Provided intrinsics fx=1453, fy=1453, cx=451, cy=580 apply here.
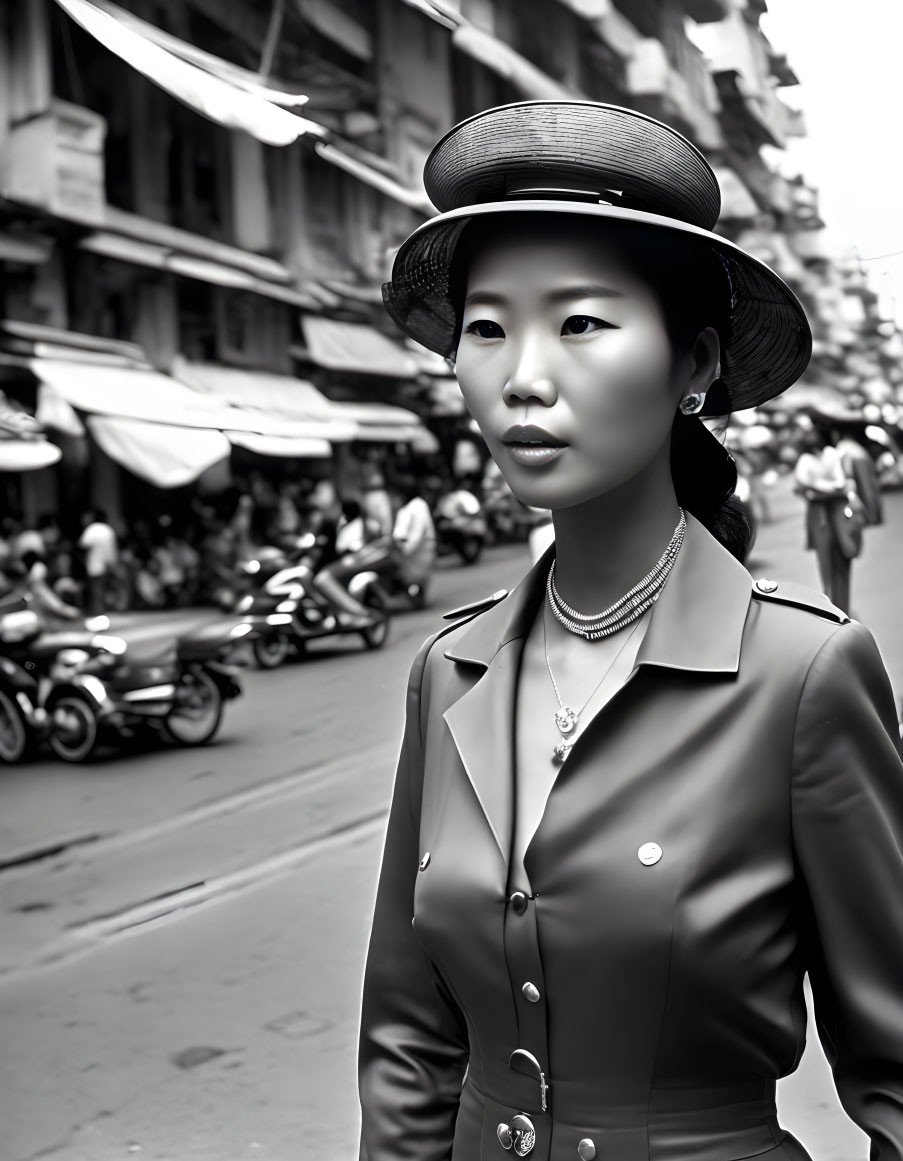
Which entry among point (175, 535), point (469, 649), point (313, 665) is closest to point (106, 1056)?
point (469, 649)

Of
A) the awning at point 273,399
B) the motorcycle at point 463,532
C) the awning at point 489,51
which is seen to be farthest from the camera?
the motorcycle at point 463,532

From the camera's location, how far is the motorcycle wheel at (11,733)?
7734 millimetres

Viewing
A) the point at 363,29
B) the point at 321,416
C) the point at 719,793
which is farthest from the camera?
the point at 363,29

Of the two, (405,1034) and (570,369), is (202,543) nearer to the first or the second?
(405,1034)

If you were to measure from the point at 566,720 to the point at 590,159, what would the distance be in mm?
493

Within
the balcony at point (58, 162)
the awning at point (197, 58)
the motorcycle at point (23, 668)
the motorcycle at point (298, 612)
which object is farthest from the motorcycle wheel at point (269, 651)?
the awning at point (197, 58)

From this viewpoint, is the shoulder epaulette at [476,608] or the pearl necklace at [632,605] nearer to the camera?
the pearl necklace at [632,605]

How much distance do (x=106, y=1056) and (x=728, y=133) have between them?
73.3ft

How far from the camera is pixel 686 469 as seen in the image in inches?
57.5

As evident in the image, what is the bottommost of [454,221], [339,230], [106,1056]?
[106,1056]

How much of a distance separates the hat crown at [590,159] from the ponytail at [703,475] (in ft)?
0.77

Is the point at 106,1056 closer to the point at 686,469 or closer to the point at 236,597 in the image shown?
the point at 686,469

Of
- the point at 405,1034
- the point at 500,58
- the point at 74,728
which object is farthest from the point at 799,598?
the point at 500,58

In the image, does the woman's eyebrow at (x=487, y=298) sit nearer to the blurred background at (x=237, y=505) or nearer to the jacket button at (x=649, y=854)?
the jacket button at (x=649, y=854)
